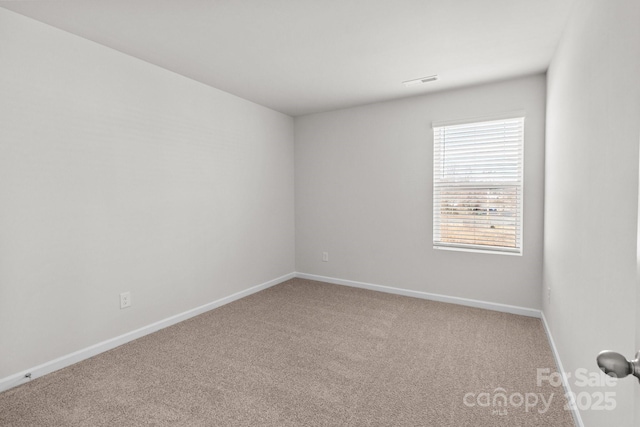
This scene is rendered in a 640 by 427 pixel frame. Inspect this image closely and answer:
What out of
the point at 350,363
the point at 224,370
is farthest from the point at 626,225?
the point at 224,370

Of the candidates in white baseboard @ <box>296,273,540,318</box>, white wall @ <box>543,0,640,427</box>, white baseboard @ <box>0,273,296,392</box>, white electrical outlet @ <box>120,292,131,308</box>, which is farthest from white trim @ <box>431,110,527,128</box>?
white electrical outlet @ <box>120,292,131,308</box>

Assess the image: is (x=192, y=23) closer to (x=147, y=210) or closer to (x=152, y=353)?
(x=147, y=210)

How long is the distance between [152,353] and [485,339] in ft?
8.90

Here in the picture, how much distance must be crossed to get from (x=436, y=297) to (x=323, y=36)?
9.73ft

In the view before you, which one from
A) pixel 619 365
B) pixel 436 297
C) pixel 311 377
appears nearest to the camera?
pixel 619 365

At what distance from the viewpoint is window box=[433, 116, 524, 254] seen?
131 inches

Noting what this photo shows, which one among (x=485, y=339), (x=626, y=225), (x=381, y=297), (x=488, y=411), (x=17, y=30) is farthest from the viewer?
(x=381, y=297)

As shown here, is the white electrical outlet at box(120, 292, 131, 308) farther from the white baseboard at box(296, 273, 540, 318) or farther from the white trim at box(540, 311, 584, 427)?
the white trim at box(540, 311, 584, 427)

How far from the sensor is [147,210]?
2906mm

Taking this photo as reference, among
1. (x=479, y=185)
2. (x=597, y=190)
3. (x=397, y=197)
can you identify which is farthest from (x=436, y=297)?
(x=597, y=190)

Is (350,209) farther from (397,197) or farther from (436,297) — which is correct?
(436,297)

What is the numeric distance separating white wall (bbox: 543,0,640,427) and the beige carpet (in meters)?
0.44

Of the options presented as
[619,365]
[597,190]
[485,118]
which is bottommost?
[619,365]

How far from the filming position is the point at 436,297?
379 centimetres
